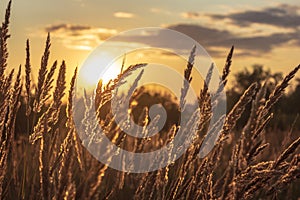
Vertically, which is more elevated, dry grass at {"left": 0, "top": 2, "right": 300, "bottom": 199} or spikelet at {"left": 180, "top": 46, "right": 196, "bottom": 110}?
spikelet at {"left": 180, "top": 46, "right": 196, "bottom": 110}

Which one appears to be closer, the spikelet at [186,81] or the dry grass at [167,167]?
the dry grass at [167,167]

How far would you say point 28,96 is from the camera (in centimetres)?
261

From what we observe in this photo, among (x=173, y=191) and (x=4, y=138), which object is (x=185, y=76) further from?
(x=4, y=138)

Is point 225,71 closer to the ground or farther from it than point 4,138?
farther from it

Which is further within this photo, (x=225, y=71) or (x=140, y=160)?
(x=140, y=160)

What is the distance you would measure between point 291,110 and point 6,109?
100 ft

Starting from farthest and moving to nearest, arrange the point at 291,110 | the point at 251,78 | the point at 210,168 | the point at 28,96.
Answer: the point at 251,78 → the point at 291,110 → the point at 28,96 → the point at 210,168

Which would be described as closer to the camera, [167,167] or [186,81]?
[167,167]

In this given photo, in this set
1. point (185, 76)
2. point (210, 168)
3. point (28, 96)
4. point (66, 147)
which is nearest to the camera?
point (66, 147)

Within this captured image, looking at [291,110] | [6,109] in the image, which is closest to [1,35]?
[6,109]

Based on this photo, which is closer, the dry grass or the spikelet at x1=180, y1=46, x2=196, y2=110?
the dry grass

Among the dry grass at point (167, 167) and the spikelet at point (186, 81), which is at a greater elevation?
the spikelet at point (186, 81)

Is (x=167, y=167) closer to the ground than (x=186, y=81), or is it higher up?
closer to the ground

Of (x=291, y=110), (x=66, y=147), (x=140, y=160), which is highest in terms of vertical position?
(x=66, y=147)
